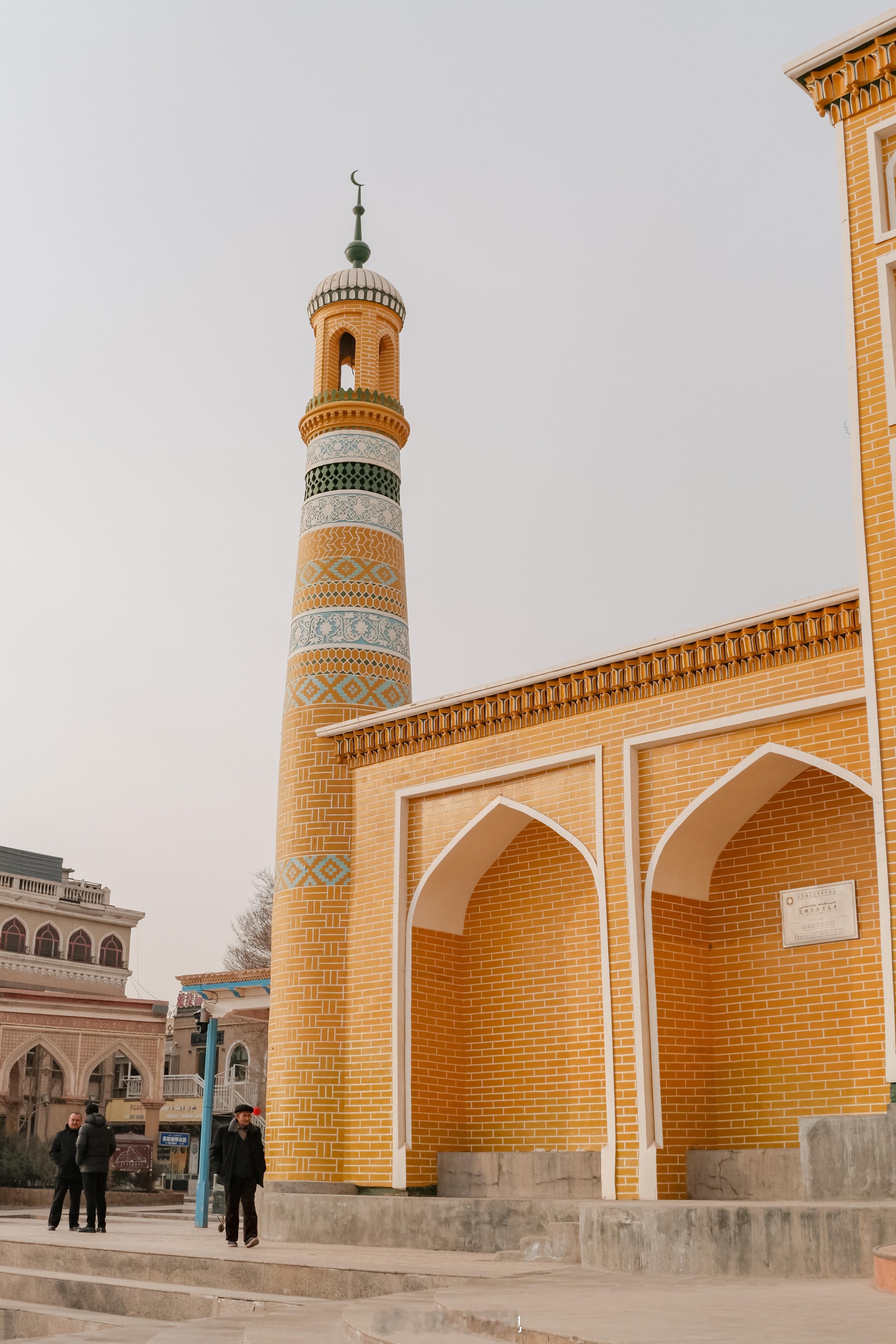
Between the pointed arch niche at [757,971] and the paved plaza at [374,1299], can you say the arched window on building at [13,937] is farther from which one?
the pointed arch niche at [757,971]

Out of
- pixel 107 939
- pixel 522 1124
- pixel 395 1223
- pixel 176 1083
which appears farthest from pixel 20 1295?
pixel 107 939

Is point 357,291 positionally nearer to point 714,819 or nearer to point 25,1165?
point 714,819

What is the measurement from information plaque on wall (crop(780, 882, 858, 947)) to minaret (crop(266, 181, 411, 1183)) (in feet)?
11.5

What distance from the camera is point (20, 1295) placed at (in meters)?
7.98

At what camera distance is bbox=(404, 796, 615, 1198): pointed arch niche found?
9586mm

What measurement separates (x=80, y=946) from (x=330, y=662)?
75.8ft

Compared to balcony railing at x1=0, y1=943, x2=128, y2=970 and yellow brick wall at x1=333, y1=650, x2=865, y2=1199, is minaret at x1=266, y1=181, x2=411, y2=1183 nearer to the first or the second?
yellow brick wall at x1=333, y1=650, x2=865, y2=1199

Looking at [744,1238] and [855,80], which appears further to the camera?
[855,80]

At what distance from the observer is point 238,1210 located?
8.82 metres

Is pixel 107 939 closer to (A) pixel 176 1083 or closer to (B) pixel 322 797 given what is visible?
(A) pixel 176 1083

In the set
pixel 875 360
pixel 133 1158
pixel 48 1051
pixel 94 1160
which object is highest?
pixel 875 360

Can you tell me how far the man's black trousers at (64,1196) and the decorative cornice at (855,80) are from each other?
9.40 m

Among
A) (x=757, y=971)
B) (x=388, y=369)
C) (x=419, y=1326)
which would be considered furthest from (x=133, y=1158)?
(x=419, y=1326)

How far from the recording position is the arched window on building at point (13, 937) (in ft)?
98.7
